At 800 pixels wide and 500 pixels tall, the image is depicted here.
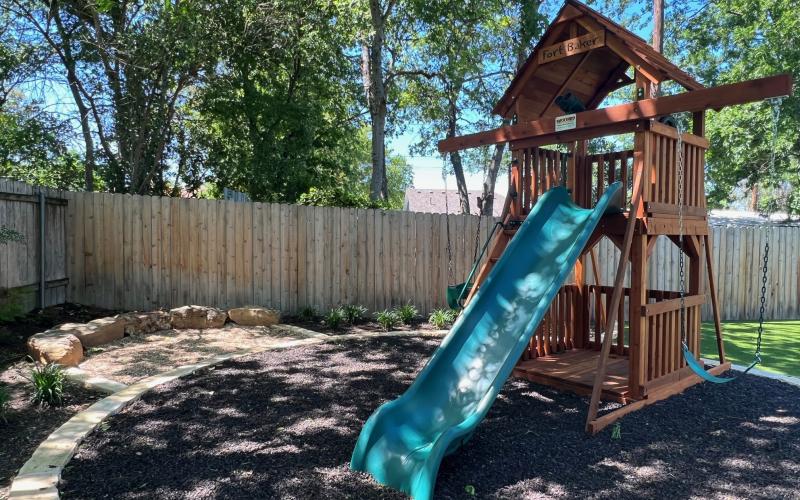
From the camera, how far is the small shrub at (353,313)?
7691 millimetres

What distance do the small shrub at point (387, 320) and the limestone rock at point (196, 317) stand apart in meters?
2.24

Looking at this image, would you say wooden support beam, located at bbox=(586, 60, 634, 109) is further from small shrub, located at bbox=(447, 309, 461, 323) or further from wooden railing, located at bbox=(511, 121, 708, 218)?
small shrub, located at bbox=(447, 309, 461, 323)

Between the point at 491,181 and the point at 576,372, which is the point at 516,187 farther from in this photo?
the point at 491,181

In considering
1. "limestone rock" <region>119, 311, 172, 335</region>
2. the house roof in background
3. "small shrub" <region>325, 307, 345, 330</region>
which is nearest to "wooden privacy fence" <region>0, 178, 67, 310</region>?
"limestone rock" <region>119, 311, 172, 335</region>

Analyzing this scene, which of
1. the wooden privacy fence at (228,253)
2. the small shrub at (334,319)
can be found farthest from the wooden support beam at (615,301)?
the wooden privacy fence at (228,253)

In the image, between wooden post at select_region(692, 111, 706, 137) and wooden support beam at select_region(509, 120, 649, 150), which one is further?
wooden post at select_region(692, 111, 706, 137)

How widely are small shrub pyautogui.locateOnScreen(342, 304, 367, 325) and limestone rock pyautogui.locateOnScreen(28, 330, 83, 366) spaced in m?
3.52

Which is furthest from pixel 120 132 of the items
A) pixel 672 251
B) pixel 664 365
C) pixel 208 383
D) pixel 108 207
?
pixel 672 251

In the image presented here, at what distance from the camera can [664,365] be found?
15.0 feet

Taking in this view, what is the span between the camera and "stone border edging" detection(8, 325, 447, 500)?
2689 millimetres

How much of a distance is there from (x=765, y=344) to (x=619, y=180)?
433 centimetres

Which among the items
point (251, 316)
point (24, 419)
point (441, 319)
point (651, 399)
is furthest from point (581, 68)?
point (24, 419)

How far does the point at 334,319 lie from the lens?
7.33 meters

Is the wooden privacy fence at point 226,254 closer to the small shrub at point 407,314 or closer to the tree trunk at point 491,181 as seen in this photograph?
the small shrub at point 407,314
